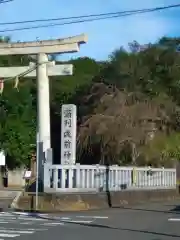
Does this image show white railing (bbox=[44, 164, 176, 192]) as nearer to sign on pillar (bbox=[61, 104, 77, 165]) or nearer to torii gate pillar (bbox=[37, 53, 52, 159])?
sign on pillar (bbox=[61, 104, 77, 165])

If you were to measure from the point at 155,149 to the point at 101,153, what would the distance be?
3.98 metres

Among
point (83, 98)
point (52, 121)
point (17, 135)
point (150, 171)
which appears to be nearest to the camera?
point (150, 171)

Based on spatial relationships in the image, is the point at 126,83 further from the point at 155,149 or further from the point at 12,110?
the point at 12,110

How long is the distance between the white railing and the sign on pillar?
60 cm

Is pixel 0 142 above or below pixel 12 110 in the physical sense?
below

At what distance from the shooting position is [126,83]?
39.7m

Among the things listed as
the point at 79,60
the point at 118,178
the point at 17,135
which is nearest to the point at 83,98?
the point at 17,135

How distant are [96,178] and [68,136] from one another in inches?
111

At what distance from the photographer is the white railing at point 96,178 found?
23750 mm

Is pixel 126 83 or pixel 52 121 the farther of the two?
pixel 52 121

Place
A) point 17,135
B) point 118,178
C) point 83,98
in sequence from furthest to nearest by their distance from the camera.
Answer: point 83,98
point 17,135
point 118,178

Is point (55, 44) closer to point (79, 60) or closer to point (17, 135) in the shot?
point (17, 135)

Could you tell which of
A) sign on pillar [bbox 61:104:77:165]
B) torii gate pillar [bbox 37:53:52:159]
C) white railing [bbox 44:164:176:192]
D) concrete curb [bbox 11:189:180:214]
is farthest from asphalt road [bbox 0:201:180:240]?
torii gate pillar [bbox 37:53:52:159]

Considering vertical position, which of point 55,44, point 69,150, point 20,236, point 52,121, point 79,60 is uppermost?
point 79,60
